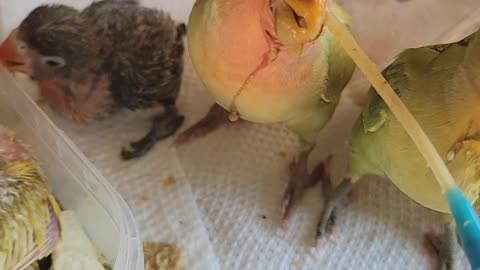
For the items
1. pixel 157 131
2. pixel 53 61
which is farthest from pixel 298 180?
pixel 53 61

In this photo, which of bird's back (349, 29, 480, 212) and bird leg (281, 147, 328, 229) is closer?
bird's back (349, 29, 480, 212)

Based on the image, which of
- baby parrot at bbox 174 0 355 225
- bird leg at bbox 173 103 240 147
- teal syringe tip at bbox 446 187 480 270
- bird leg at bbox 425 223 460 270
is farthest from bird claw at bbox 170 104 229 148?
teal syringe tip at bbox 446 187 480 270

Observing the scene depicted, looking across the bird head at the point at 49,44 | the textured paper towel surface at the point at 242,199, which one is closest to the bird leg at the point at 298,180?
the textured paper towel surface at the point at 242,199

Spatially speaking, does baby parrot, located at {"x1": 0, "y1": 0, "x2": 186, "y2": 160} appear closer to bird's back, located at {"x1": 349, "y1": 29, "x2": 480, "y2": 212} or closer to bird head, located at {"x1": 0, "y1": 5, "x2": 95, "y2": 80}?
bird head, located at {"x1": 0, "y1": 5, "x2": 95, "y2": 80}

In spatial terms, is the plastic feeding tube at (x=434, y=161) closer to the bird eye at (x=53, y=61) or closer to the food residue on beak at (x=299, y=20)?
the food residue on beak at (x=299, y=20)

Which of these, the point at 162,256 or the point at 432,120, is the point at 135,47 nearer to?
the point at 162,256
